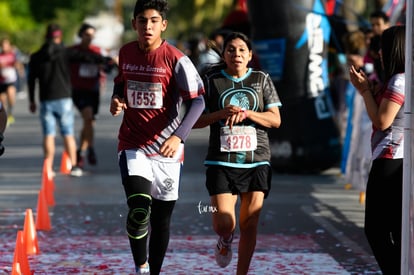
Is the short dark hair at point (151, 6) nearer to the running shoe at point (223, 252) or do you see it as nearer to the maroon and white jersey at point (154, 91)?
the maroon and white jersey at point (154, 91)

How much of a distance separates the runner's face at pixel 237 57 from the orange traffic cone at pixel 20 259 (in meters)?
1.83

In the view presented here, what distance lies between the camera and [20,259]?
751 cm

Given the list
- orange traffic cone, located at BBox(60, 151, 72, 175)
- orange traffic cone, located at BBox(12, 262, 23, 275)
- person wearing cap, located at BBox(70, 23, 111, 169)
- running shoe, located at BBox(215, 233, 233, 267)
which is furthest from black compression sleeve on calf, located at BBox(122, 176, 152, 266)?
person wearing cap, located at BBox(70, 23, 111, 169)

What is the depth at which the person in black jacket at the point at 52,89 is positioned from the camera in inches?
580

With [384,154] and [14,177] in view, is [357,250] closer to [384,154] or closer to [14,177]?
[384,154]

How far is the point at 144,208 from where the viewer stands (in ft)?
22.9

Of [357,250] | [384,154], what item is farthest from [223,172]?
[357,250]

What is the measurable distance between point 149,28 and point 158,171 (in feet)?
3.04

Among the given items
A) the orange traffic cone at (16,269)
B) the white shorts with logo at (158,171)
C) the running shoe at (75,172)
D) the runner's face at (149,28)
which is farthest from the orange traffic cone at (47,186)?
the runner's face at (149,28)

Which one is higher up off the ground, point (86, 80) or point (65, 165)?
point (86, 80)

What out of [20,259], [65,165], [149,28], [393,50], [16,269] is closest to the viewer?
[393,50]

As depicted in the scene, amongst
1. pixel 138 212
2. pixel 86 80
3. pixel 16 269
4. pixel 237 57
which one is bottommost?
pixel 16 269

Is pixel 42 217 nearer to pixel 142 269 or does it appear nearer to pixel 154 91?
pixel 142 269

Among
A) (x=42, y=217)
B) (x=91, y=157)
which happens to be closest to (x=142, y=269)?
(x=42, y=217)
